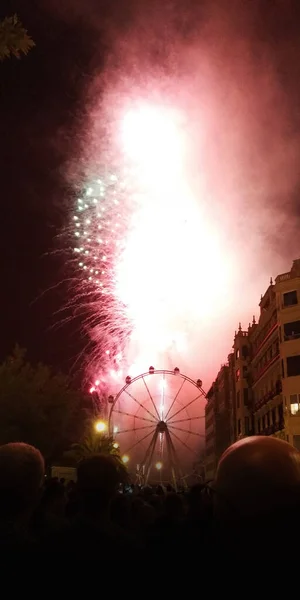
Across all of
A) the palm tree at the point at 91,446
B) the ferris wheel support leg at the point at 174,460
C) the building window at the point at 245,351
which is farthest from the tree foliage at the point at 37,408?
the building window at the point at 245,351

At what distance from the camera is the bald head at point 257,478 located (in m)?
4.04

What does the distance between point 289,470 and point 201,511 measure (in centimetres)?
149

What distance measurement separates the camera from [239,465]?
425 centimetres

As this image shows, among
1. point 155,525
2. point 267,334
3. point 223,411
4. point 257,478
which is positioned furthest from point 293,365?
point 257,478

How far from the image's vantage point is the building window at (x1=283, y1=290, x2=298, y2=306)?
42544mm

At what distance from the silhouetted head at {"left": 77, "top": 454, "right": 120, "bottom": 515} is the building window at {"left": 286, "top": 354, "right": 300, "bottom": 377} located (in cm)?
3774

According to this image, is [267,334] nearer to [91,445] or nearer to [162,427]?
[162,427]

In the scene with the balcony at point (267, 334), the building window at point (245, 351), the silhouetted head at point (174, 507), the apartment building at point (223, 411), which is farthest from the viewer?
the apartment building at point (223, 411)

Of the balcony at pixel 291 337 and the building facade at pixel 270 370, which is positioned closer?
the building facade at pixel 270 370

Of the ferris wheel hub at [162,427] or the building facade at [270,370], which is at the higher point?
the building facade at [270,370]

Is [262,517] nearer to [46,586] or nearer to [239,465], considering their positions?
[239,465]

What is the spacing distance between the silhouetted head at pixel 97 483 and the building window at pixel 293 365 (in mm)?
37741

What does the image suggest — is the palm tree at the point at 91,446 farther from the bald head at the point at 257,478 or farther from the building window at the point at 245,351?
the bald head at the point at 257,478

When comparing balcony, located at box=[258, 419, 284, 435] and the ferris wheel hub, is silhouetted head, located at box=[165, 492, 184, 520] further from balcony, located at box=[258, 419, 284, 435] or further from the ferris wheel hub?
balcony, located at box=[258, 419, 284, 435]
